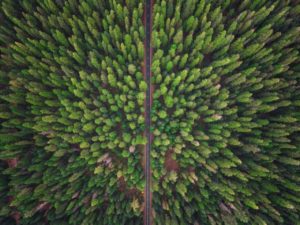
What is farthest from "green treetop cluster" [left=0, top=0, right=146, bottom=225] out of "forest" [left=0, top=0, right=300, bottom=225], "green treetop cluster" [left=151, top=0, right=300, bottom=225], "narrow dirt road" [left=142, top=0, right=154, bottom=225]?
"green treetop cluster" [left=151, top=0, right=300, bottom=225]

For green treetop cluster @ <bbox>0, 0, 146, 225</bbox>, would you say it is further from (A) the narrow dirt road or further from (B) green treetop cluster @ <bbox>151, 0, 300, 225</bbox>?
(B) green treetop cluster @ <bbox>151, 0, 300, 225</bbox>

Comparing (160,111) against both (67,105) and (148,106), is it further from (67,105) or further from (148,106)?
→ (67,105)

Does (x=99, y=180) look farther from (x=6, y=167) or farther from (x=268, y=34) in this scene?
(x=268, y=34)

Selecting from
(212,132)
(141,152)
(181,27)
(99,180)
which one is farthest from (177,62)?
(99,180)

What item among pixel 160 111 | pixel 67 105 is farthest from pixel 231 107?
pixel 67 105

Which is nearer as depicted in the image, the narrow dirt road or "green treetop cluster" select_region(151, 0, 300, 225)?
"green treetop cluster" select_region(151, 0, 300, 225)
